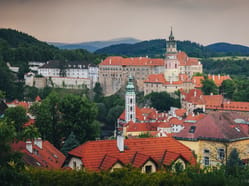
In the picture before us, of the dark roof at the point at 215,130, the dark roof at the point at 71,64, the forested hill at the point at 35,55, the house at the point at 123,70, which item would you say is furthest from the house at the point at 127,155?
the forested hill at the point at 35,55

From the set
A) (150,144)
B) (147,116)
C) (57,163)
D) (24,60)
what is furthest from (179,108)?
(150,144)

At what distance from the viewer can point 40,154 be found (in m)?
34.4

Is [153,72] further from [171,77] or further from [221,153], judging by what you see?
[221,153]

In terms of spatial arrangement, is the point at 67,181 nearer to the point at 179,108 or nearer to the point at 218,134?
the point at 218,134

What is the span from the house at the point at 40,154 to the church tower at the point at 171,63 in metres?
75.5

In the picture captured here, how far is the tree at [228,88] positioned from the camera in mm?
105938

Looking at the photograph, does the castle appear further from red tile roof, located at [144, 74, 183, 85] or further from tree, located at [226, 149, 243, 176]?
tree, located at [226, 149, 243, 176]

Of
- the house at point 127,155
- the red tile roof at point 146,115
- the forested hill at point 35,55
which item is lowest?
the red tile roof at point 146,115

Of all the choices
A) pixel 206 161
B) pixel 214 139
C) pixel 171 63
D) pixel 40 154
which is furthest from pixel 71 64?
pixel 214 139

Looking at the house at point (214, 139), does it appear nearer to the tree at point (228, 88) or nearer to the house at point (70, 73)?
the tree at point (228, 88)

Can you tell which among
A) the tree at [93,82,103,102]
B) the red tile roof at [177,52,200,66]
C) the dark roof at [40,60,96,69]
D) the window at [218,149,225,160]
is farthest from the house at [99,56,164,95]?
the window at [218,149,225,160]

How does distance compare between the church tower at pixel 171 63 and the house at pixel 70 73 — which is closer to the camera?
the church tower at pixel 171 63

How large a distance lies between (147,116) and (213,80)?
2762 centimetres

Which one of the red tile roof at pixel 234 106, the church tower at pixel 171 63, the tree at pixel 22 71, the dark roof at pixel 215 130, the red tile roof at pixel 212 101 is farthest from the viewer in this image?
the tree at pixel 22 71
